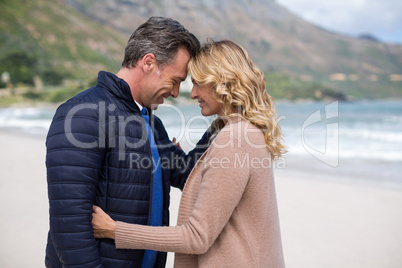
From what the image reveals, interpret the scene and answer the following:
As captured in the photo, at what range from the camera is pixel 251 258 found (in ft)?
4.88

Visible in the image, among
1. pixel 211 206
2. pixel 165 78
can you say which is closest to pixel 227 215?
pixel 211 206

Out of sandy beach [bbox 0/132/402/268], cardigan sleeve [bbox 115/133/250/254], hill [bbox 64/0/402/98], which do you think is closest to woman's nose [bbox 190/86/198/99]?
cardigan sleeve [bbox 115/133/250/254]

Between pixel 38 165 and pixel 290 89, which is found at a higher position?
pixel 290 89

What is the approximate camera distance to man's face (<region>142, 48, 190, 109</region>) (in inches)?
71.9

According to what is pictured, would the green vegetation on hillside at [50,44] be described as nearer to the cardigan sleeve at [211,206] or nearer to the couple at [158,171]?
the couple at [158,171]

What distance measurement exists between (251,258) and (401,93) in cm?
11582

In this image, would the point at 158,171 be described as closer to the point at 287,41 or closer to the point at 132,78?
the point at 132,78

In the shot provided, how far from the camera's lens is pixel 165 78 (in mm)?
1857

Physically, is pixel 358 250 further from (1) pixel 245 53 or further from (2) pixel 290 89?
(2) pixel 290 89

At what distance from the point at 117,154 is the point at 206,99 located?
0.50 metres

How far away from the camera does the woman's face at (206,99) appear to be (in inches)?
66.2

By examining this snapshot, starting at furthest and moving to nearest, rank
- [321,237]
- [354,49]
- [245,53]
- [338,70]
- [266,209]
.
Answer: [354,49] < [338,70] < [321,237] < [245,53] < [266,209]

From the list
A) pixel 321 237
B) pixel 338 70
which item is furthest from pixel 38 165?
pixel 338 70

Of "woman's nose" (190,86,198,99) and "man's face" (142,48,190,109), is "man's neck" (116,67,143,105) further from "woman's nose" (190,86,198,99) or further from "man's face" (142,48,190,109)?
"woman's nose" (190,86,198,99)
